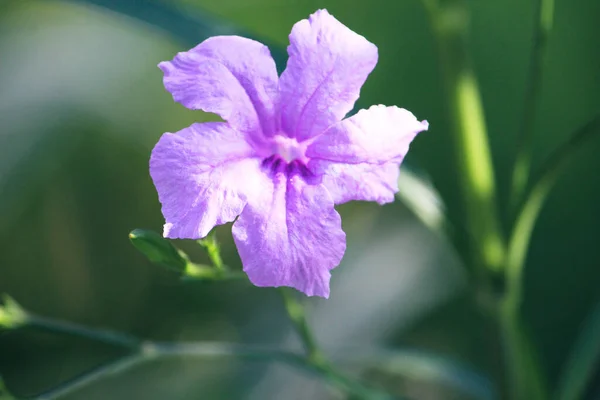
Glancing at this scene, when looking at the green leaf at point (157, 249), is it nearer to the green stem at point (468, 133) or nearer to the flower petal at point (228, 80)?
the flower petal at point (228, 80)

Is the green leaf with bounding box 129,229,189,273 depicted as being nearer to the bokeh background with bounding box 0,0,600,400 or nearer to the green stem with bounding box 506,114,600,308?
the green stem with bounding box 506,114,600,308

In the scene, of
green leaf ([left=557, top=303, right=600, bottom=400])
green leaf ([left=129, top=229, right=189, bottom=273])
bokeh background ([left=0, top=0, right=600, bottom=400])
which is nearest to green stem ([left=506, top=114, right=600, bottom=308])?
green leaf ([left=557, top=303, right=600, bottom=400])

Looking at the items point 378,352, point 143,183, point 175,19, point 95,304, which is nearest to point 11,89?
point 143,183

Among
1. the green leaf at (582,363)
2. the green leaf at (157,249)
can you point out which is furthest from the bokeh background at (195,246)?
the green leaf at (157,249)

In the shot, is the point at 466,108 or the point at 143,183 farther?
the point at 143,183

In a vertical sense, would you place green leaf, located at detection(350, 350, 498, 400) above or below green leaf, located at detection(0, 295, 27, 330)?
below

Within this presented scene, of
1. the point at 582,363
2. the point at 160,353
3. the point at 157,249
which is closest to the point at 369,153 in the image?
the point at 157,249

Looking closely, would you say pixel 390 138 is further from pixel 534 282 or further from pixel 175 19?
pixel 534 282
